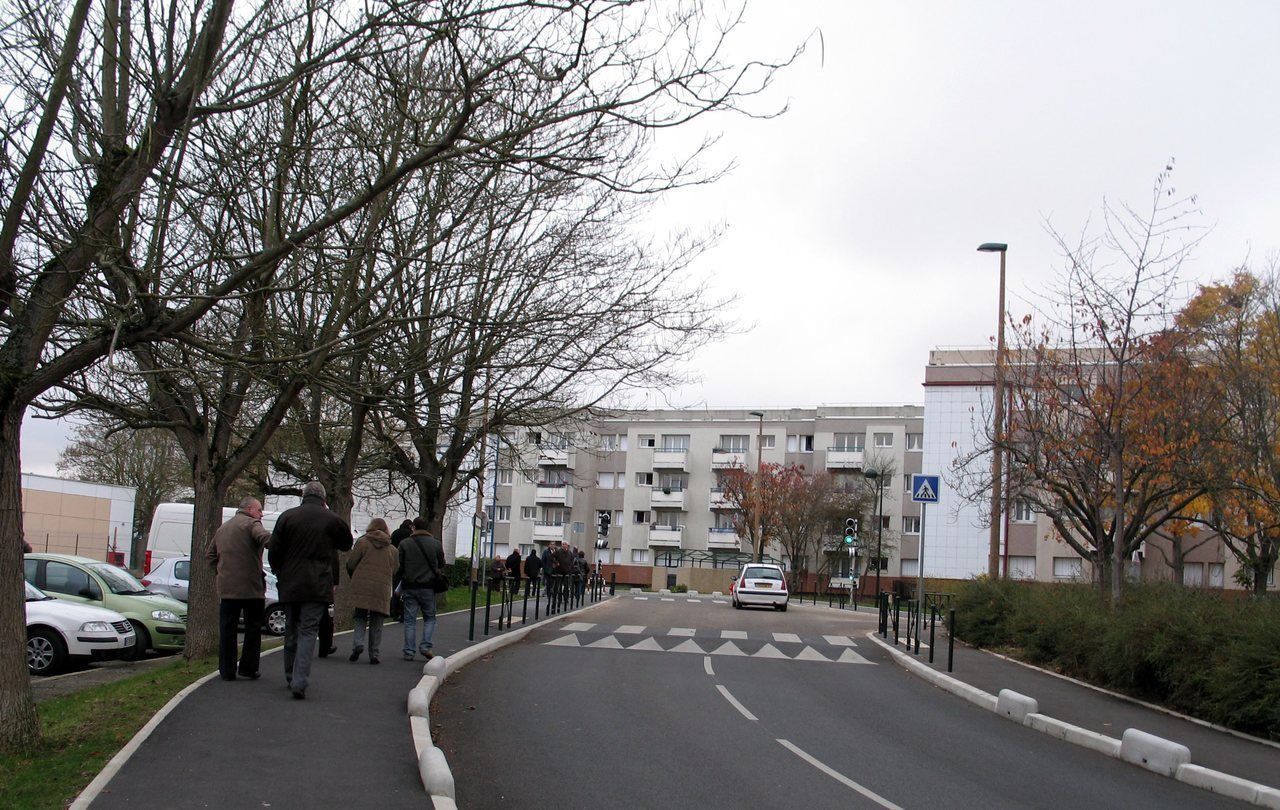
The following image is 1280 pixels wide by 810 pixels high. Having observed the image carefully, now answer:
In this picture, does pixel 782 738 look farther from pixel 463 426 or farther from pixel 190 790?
pixel 463 426

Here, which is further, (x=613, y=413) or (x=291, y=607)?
(x=613, y=413)

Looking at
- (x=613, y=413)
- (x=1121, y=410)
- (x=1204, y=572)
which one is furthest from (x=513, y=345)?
(x=1204, y=572)

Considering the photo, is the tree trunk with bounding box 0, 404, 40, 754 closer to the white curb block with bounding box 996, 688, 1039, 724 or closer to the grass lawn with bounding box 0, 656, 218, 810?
the grass lawn with bounding box 0, 656, 218, 810

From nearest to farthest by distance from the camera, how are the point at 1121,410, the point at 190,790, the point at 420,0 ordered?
the point at 190,790
the point at 420,0
the point at 1121,410

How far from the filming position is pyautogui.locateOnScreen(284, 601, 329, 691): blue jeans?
1055cm

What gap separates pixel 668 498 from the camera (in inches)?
3061

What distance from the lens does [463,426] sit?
68.0 ft

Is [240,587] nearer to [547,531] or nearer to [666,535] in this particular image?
[666,535]

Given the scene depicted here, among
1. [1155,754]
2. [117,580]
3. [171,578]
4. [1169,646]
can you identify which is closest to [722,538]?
[171,578]

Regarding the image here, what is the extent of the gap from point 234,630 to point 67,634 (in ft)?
20.4

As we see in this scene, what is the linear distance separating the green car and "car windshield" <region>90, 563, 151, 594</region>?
2 centimetres

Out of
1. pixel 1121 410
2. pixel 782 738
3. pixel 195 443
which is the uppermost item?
pixel 1121 410

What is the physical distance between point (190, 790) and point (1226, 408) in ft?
70.4

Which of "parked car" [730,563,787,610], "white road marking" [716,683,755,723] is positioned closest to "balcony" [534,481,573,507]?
"parked car" [730,563,787,610]
